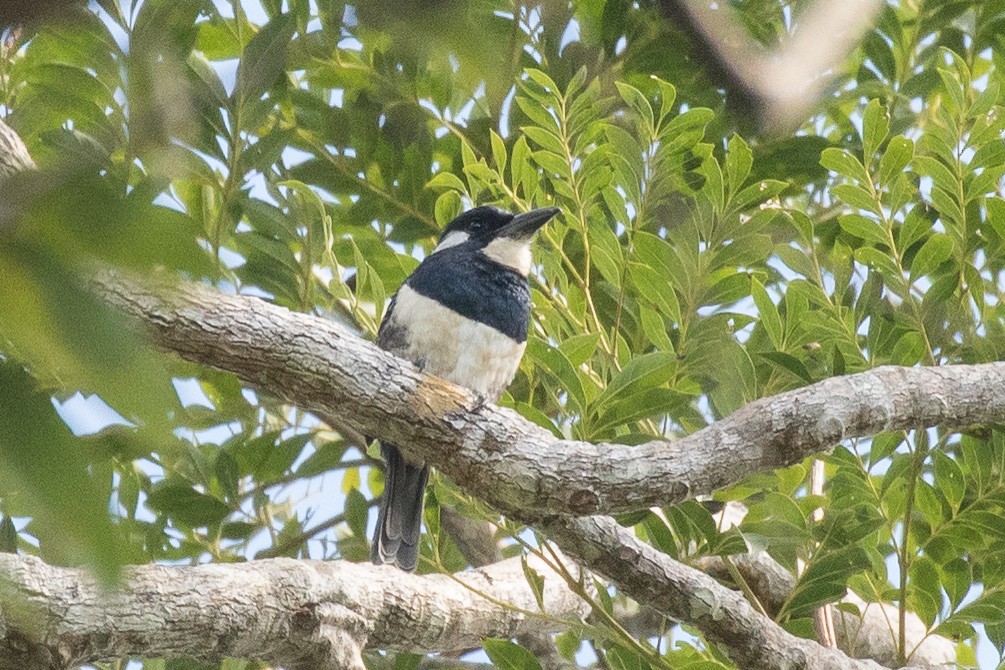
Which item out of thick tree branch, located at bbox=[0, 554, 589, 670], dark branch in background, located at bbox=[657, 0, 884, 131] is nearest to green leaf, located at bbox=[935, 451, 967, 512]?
thick tree branch, located at bbox=[0, 554, 589, 670]

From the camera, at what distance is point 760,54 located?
1.74ft

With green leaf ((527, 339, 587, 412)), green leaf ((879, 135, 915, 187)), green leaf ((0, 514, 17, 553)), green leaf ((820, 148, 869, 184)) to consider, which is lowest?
green leaf ((0, 514, 17, 553))

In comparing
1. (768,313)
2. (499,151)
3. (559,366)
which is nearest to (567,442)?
(559,366)

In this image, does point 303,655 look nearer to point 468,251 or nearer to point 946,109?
point 468,251

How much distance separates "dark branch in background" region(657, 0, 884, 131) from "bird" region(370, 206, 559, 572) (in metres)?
2.46

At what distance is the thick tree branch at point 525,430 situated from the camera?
6.82ft

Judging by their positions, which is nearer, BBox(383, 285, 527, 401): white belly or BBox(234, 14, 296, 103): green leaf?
BBox(234, 14, 296, 103): green leaf

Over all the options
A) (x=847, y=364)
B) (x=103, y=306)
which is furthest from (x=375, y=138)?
(x=103, y=306)

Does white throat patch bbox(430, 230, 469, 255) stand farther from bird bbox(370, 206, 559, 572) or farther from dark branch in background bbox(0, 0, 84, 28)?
dark branch in background bbox(0, 0, 84, 28)

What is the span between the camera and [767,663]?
2.51 m

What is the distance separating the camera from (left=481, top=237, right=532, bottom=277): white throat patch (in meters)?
3.45

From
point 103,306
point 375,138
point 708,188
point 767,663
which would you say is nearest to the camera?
point 103,306

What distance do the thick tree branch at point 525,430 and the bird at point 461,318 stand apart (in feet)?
2.76

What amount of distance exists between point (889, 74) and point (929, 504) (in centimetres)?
120
